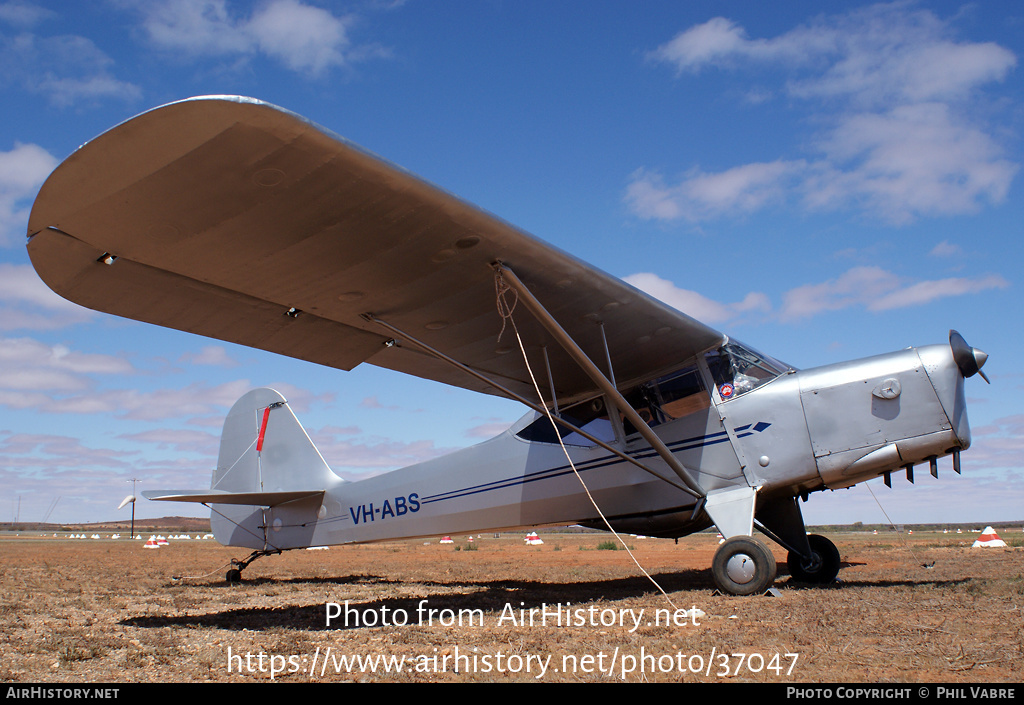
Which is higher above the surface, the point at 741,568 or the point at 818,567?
the point at 741,568

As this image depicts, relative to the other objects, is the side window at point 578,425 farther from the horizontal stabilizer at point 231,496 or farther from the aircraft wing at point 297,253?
the horizontal stabilizer at point 231,496

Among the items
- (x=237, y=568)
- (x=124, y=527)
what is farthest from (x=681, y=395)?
(x=124, y=527)

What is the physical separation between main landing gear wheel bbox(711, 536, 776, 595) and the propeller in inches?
107

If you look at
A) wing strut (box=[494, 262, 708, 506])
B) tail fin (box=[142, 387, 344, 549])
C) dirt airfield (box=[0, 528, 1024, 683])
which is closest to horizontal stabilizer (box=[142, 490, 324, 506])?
tail fin (box=[142, 387, 344, 549])

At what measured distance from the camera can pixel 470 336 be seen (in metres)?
7.46

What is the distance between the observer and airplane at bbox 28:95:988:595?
446 centimetres

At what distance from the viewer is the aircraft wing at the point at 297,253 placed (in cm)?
417

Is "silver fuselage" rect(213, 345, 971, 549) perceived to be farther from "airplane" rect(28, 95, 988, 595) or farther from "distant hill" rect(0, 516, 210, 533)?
"distant hill" rect(0, 516, 210, 533)

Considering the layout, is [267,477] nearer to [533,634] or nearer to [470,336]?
[470,336]

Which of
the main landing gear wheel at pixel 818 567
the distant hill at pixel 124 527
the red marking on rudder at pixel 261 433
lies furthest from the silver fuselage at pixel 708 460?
the distant hill at pixel 124 527

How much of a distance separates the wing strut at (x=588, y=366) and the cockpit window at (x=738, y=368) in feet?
3.45

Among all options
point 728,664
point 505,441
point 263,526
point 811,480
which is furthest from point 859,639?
point 263,526

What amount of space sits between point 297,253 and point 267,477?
7.00 meters

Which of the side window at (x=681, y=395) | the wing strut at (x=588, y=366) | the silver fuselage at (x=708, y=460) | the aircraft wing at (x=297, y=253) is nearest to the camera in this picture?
the aircraft wing at (x=297, y=253)
